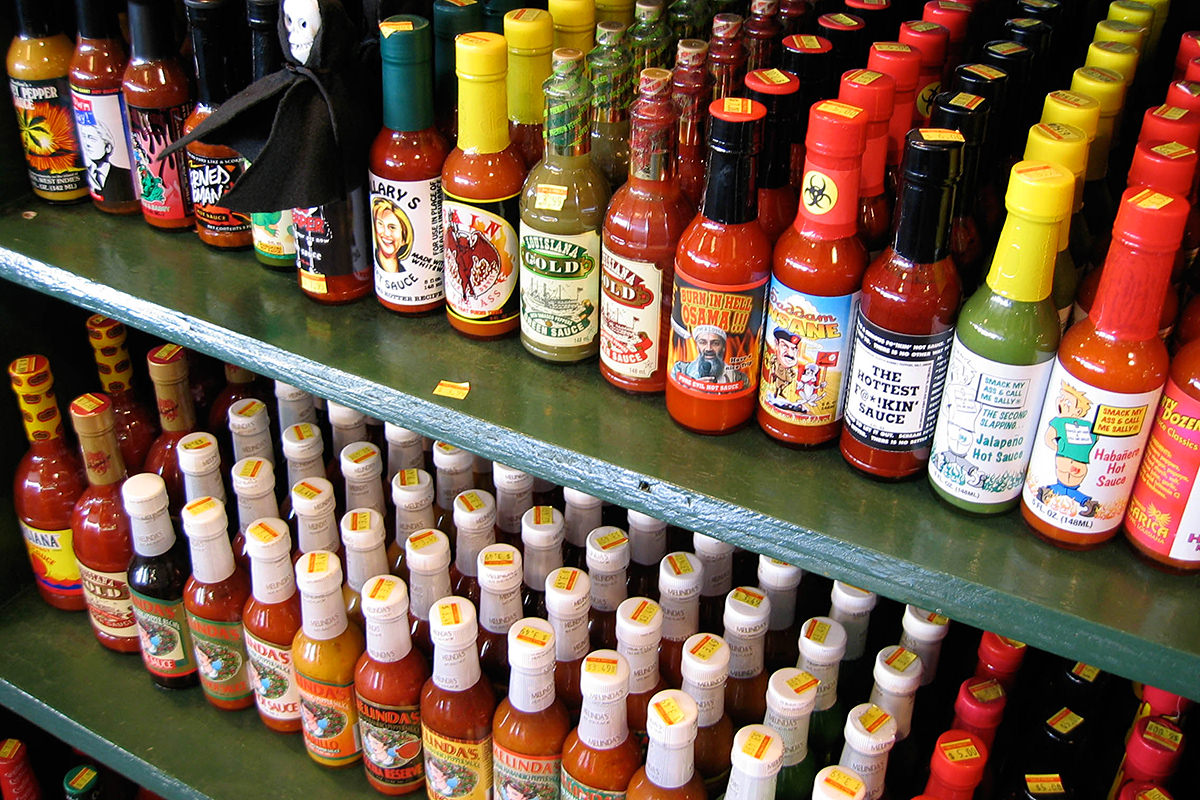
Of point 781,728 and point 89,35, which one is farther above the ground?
point 89,35

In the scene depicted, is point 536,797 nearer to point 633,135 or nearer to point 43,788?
point 633,135

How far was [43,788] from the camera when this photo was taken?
1840mm

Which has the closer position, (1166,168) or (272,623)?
(1166,168)

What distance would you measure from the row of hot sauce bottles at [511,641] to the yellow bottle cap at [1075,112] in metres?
0.52

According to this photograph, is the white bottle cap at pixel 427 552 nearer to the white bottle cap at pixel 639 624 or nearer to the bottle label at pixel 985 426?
the white bottle cap at pixel 639 624

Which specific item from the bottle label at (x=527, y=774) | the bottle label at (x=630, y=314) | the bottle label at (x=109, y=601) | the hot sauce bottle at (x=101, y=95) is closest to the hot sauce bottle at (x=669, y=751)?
the bottle label at (x=527, y=774)

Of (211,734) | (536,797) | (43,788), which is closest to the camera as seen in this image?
(536,797)

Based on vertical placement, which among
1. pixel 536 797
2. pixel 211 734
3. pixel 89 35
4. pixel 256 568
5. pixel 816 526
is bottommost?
pixel 211 734

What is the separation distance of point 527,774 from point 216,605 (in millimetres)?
448

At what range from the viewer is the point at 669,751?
41.7 inches

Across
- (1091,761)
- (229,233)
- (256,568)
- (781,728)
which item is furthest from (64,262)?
(1091,761)

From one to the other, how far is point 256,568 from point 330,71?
0.56 metres

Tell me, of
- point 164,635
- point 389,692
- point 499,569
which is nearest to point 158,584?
point 164,635

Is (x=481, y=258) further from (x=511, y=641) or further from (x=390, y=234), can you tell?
(x=511, y=641)
